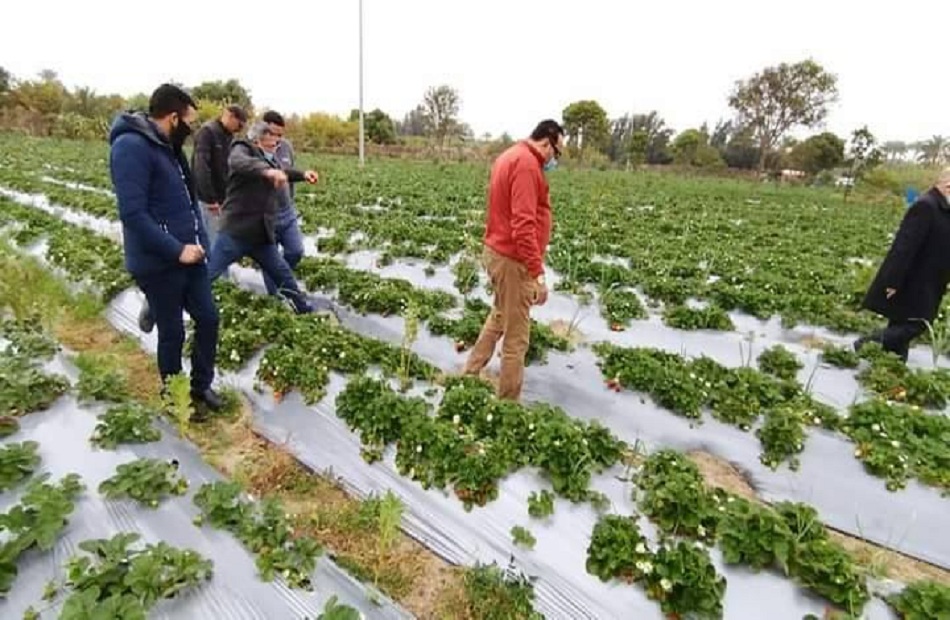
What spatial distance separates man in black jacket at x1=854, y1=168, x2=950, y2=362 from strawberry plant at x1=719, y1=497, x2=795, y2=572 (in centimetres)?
278

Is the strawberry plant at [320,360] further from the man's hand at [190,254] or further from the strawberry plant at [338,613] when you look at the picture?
the strawberry plant at [338,613]

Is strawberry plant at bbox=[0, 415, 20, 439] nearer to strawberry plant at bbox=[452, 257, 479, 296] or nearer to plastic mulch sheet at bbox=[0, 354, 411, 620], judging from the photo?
plastic mulch sheet at bbox=[0, 354, 411, 620]

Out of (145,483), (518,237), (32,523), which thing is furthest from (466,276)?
(32,523)

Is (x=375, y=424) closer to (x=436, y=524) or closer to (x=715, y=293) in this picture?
(x=436, y=524)

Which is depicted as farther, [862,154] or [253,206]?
[862,154]

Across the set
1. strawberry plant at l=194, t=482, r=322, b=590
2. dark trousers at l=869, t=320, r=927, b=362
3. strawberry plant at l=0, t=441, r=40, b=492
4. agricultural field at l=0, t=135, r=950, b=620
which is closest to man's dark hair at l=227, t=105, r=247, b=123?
agricultural field at l=0, t=135, r=950, b=620

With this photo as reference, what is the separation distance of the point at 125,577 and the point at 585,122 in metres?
38.8

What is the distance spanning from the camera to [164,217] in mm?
2811

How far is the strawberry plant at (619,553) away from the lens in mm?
2139

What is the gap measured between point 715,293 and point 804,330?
3.10ft

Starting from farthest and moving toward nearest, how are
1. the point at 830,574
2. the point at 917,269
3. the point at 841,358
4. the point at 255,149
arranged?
the point at 841,358, the point at 255,149, the point at 917,269, the point at 830,574

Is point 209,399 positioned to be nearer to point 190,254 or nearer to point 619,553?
point 190,254

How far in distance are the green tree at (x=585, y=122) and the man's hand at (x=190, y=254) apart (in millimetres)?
36177

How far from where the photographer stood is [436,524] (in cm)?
247
